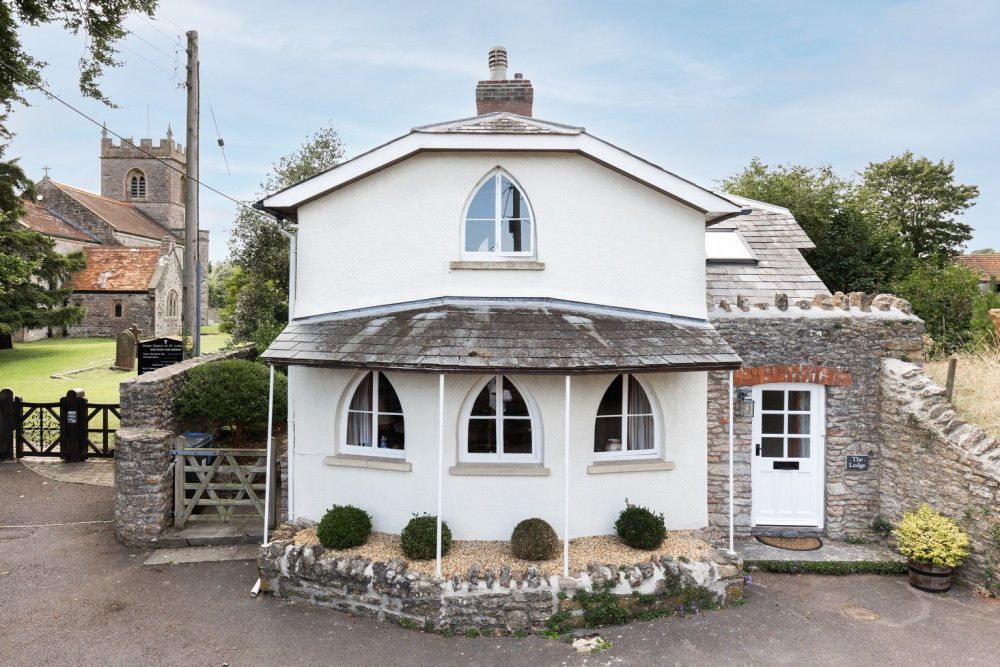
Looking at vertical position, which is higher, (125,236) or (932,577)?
(125,236)

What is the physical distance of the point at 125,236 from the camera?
4556cm

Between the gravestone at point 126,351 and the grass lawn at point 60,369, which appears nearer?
the grass lawn at point 60,369

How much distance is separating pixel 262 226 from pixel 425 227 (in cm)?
1354

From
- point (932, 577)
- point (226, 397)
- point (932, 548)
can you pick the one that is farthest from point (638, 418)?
point (226, 397)

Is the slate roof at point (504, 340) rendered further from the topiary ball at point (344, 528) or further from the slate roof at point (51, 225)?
the slate roof at point (51, 225)

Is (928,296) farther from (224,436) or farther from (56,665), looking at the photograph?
(56,665)

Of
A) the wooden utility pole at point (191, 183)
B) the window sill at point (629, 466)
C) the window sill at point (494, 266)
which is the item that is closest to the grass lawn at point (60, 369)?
the wooden utility pole at point (191, 183)

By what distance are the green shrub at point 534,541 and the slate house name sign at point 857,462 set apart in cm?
536

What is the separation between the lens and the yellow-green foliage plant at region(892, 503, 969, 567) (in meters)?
8.04

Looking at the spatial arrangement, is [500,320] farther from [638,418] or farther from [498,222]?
[638,418]

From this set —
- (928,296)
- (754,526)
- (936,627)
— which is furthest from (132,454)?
(928,296)

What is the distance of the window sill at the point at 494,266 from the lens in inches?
350

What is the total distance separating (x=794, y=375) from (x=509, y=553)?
551 cm

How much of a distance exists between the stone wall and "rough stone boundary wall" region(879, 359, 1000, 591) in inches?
10.7
